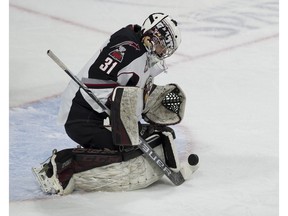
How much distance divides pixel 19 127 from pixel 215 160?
0.90m

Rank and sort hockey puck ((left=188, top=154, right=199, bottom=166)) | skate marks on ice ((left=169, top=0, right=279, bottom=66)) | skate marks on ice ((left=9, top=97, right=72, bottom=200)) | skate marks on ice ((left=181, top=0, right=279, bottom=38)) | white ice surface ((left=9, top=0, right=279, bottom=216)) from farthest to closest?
skate marks on ice ((left=181, top=0, right=279, bottom=38))
skate marks on ice ((left=169, top=0, right=279, bottom=66))
hockey puck ((left=188, top=154, right=199, bottom=166))
skate marks on ice ((left=9, top=97, right=72, bottom=200))
white ice surface ((left=9, top=0, right=279, bottom=216))

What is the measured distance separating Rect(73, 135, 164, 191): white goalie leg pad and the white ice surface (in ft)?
0.12

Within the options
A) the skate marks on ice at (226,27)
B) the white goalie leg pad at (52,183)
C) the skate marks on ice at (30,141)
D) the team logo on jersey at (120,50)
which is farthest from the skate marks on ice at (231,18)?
the white goalie leg pad at (52,183)

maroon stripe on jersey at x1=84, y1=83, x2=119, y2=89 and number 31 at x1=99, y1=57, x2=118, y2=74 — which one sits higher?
number 31 at x1=99, y1=57, x2=118, y2=74

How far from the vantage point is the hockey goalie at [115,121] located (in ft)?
8.82

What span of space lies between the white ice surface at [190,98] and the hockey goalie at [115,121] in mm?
59

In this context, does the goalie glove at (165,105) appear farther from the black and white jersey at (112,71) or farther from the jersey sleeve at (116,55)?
the jersey sleeve at (116,55)

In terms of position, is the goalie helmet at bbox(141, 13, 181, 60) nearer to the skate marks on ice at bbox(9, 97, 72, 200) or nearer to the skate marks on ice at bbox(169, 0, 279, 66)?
the skate marks on ice at bbox(9, 97, 72, 200)

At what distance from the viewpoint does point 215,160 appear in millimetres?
3119

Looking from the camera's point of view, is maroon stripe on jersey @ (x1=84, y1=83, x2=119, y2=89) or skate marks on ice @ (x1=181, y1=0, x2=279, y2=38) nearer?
maroon stripe on jersey @ (x1=84, y1=83, x2=119, y2=89)

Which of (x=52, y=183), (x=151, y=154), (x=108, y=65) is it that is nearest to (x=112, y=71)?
(x=108, y=65)

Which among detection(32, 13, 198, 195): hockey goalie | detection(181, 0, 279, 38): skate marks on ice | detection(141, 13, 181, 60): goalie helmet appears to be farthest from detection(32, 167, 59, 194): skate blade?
detection(181, 0, 279, 38): skate marks on ice

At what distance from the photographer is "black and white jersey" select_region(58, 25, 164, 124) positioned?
2738mm

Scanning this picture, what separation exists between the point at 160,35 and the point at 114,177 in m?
0.53
